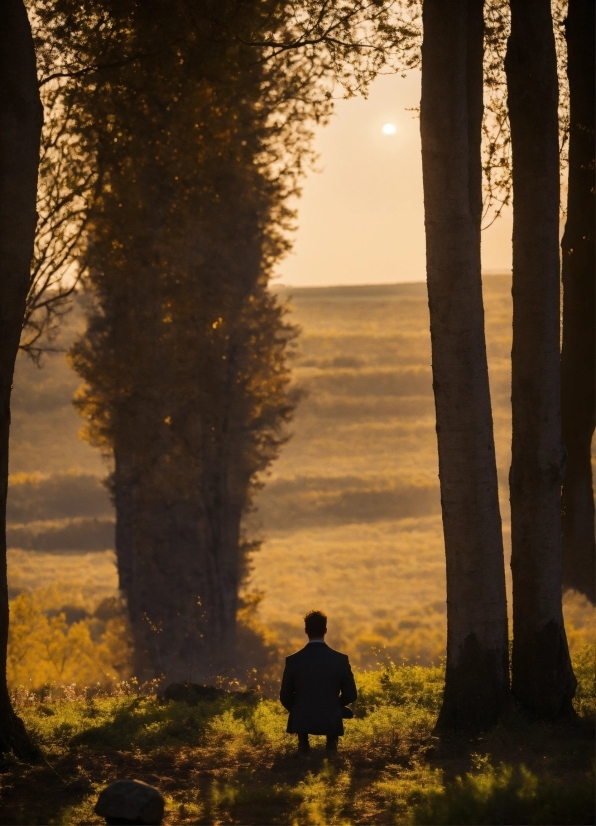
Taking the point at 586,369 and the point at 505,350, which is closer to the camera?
the point at 586,369

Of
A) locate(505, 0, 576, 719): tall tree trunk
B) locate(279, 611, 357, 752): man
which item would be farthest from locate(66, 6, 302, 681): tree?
locate(279, 611, 357, 752): man

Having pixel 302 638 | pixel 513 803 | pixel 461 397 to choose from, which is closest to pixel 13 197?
pixel 461 397

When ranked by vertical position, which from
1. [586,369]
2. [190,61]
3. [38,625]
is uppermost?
[190,61]

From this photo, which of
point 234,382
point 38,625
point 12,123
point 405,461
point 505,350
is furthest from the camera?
point 505,350

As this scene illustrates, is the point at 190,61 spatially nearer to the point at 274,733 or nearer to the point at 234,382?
the point at 274,733

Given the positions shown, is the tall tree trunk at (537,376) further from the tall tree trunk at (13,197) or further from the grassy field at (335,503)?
the grassy field at (335,503)

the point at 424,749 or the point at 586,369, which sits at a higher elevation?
the point at 586,369

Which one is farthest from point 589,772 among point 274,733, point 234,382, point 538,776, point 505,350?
point 505,350

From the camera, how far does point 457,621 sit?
11031 millimetres

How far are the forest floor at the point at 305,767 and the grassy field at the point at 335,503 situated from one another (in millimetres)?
7259

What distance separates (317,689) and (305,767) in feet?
2.27

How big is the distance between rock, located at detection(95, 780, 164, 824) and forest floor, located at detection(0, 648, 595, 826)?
57.2 inches

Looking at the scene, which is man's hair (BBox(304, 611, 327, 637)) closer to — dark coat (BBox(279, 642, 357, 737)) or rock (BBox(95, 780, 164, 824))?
dark coat (BBox(279, 642, 357, 737))

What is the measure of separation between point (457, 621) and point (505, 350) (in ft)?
311
